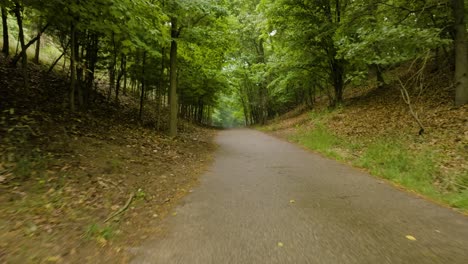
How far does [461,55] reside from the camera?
9.35 m

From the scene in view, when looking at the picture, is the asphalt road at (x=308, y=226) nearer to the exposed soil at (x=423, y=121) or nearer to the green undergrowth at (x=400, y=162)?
the green undergrowth at (x=400, y=162)

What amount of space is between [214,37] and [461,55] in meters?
8.81

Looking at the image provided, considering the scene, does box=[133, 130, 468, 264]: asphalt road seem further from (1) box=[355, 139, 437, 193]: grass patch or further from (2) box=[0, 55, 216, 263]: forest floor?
(2) box=[0, 55, 216, 263]: forest floor

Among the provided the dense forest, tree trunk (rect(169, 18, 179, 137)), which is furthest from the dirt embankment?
tree trunk (rect(169, 18, 179, 137))

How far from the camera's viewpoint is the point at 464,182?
5.59 metres

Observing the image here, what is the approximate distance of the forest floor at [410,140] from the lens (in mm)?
6000

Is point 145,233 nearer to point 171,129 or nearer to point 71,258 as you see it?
point 71,258

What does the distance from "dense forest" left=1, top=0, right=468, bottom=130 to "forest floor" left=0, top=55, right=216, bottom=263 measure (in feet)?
6.05

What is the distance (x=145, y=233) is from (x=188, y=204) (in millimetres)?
1371

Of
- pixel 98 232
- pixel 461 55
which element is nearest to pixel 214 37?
pixel 461 55

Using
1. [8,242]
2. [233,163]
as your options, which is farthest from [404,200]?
[8,242]

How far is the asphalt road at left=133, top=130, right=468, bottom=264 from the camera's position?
3.39 metres

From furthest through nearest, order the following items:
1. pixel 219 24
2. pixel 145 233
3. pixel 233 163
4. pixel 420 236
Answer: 1. pixel 219 24
2. pixel 233 163
3. pixel 145 233
4. pixel 420 236

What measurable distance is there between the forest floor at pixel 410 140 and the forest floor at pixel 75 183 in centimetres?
492
